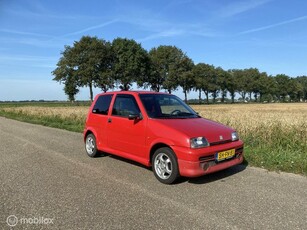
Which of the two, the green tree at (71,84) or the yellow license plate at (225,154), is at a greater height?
the green tree at (71,84)

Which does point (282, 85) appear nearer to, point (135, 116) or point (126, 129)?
point (126, 129)

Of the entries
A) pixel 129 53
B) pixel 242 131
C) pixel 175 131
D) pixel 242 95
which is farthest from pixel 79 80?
pixel 242 95

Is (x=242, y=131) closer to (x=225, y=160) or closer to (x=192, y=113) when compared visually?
(x=192, y=113)

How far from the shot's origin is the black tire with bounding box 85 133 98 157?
321 inches

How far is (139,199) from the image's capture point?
4.89 m

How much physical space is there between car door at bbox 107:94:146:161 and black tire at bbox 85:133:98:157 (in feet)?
2.87

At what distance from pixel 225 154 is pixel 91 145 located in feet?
13.2

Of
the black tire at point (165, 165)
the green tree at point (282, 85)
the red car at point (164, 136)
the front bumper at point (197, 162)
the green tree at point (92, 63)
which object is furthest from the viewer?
the green tree at point (282, 85)

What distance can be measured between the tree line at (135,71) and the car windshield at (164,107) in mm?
50028

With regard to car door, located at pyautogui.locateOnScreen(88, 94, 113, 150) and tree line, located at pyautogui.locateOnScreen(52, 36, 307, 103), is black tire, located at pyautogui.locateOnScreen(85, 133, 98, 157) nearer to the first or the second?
car door, located at pyautogui.locateOnScreen(88, 94, 113, 150)

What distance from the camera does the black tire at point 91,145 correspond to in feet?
26.7

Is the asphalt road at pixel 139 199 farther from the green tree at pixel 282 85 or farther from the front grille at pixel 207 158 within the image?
the green tree at pixel 282 85

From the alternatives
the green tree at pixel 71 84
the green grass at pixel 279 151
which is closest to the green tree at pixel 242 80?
the green tree at pixel 71 84

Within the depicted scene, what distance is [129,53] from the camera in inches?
2432
